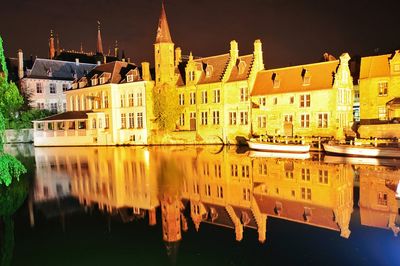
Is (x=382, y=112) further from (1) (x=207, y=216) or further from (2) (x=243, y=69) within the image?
(1) (x=207, y=216)

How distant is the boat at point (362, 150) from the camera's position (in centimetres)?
3109

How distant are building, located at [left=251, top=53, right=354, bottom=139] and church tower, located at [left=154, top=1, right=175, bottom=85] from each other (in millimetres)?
12155

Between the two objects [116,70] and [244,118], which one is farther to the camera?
[116,70]

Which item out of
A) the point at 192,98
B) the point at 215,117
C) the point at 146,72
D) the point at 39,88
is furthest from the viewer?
the point at 39,88

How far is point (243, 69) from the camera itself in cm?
4803

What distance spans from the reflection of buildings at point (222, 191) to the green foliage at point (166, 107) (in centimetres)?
1866

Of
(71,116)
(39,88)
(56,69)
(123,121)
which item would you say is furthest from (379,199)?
(56,69)

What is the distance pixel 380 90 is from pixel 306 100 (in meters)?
8.22

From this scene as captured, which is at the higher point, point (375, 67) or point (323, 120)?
point (375, 67)

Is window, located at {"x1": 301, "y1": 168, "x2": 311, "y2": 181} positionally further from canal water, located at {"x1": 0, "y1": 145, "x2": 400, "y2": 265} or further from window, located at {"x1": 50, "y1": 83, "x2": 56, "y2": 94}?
window, located at {"x1": 50, "y1": 83, "x2": 56, "y2": 94}

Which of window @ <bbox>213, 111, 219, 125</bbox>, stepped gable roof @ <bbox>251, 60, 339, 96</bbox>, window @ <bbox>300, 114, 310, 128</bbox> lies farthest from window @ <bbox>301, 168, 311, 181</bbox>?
window @ <bbox>213, 111, 219, 125</bbox>

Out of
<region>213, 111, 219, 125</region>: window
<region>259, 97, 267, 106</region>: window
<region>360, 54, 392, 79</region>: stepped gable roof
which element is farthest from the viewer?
<region>213, 111, 219, 125</region>: window

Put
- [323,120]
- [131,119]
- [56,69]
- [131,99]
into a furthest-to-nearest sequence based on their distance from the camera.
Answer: [56,69] < [131,99] < [131,119] < [323,120]

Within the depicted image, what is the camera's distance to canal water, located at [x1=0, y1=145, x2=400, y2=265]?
11.7 metres
